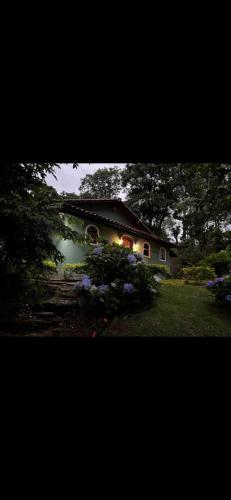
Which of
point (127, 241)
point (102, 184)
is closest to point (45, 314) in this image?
point (127, 241)

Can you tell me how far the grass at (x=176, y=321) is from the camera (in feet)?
12.7

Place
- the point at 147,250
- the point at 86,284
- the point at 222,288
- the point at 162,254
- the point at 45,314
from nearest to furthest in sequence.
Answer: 1. the point at 86,284
2. the point at 45,314
3. the point at 222,288
4. the point at 147,250
5. the point at 162,254

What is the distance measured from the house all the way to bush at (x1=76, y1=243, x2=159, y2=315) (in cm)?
425

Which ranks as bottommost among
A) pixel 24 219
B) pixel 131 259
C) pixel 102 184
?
pixel 131 259

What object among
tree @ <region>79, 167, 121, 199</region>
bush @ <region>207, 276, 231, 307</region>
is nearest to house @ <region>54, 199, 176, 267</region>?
bush @ <region>207, 276, 231, 307</region>

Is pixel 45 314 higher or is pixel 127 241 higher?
pixel 127 241

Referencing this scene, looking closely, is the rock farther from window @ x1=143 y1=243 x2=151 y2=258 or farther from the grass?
window @ x1=143 y1=243 x2=151 y2=258

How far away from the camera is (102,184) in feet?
92.8

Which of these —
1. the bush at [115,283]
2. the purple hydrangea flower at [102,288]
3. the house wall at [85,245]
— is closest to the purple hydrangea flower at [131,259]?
the bush at [115,283]

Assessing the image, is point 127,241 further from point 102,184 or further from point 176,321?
point 102,184

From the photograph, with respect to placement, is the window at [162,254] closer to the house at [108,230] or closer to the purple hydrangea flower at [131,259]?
the house at [108,230]

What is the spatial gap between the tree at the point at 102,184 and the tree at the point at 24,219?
24.3 metres

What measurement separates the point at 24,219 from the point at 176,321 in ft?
10.3

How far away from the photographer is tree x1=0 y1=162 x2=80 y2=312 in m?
2.85
